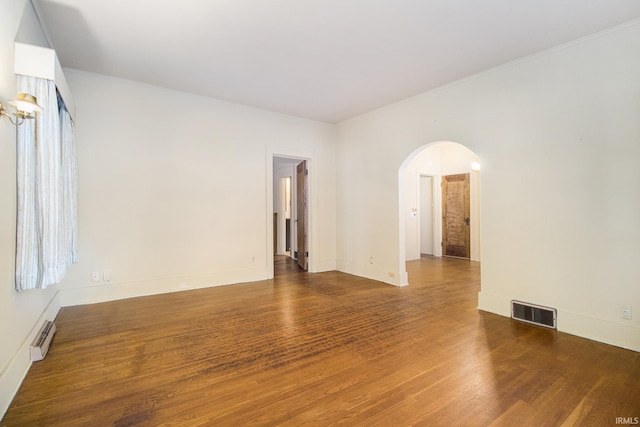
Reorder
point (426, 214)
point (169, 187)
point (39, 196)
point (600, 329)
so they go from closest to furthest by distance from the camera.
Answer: point (39, 196) < point (600, 329) < point (169, 187) < point (426, 214)

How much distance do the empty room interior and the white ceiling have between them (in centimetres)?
3

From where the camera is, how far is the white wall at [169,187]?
3848 millimetres

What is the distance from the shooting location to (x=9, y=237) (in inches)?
80.0

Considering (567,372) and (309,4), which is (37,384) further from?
(567,372)

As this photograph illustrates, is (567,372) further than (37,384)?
Yes

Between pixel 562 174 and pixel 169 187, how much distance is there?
490 cm

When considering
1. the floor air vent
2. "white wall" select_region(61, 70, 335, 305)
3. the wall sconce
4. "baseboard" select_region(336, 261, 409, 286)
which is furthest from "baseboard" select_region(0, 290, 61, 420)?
the floor air vent

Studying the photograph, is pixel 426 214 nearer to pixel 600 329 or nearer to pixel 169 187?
pixel 600 329

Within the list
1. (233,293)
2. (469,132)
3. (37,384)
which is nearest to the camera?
(37,384)

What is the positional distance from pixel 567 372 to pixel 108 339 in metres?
Answer: 3.95

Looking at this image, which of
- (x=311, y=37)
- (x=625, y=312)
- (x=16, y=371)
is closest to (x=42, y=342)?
(x=16, y=371)

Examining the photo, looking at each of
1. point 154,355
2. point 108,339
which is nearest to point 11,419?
point 154,355

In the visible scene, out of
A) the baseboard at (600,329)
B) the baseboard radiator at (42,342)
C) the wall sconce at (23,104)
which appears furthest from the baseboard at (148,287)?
the baseboard at (600,329)

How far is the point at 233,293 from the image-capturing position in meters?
4.36
